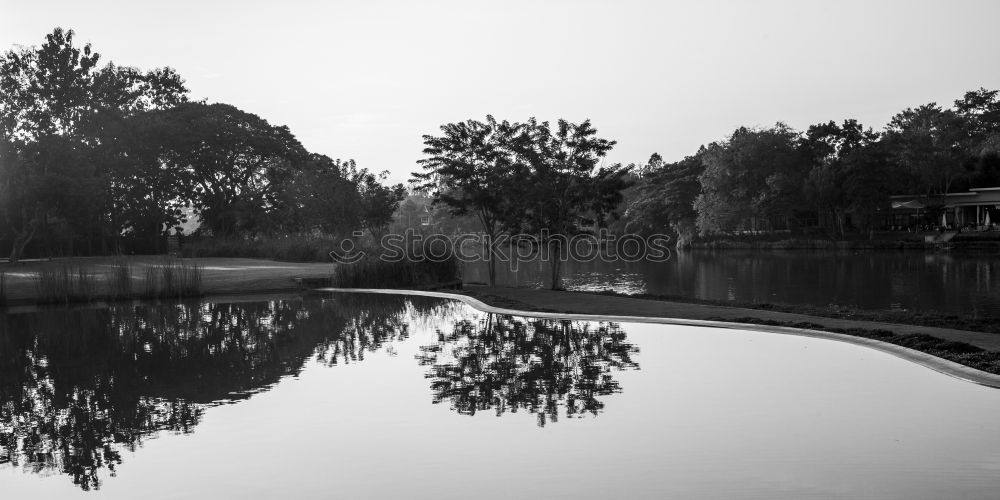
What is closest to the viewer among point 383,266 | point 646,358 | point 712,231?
point 646,358

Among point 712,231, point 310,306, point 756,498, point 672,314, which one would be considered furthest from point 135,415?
point 712,231

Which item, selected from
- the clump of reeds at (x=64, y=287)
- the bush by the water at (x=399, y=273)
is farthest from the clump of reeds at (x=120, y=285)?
the bush by the water at (x=399, y=273)

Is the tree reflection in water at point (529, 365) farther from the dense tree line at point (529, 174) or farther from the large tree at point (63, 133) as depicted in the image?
the large tree at point (63, 133)

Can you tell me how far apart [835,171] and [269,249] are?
1627 inches

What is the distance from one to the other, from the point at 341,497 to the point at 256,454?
1496 mm

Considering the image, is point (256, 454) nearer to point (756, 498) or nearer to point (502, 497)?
point (502, 497)

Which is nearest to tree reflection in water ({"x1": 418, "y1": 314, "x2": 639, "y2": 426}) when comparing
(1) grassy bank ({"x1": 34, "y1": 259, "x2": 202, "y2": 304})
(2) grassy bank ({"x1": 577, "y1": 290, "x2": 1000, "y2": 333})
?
(2) grassy bank ({"x1": 577, "y1": 290, "x2": 1000, "y2": 333})

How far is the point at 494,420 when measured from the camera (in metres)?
7.67

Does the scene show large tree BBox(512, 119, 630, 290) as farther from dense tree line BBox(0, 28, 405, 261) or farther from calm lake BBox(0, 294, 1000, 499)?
dense tree line BBox(0, 28, 405, 261)

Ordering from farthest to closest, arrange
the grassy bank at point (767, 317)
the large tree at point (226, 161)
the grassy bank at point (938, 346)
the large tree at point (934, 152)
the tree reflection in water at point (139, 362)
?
the large tree at point (934, 152)
the large tree at point (226, 161)
the grassy bank at point (767, 317)
the grassy bank at point (938, 346)
the tree reflection in water at point (139, 362)

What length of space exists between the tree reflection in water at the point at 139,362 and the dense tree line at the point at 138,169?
1587 centimetres

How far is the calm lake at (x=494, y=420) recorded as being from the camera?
583 cm

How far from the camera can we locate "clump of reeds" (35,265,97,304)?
2072 centimetres

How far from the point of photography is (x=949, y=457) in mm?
6082
